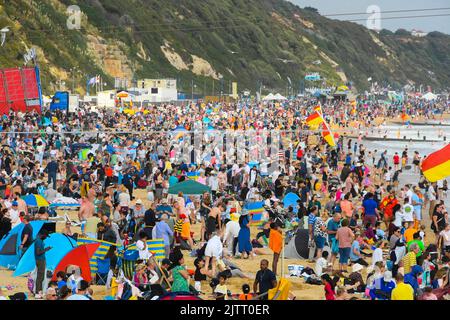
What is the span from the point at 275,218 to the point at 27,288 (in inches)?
217

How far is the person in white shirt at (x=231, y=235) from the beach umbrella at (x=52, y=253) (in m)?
3.29

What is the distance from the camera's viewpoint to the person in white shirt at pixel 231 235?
15602 millimetres

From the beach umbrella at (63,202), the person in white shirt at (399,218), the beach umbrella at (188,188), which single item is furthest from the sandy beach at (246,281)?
the beach umbrella at (63,202)

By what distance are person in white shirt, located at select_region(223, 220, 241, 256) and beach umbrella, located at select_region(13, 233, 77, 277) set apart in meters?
3.29

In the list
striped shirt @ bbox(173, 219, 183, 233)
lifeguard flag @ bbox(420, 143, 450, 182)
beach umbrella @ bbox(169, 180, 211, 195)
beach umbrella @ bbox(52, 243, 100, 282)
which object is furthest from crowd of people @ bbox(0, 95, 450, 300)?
lifeguard flag @ bbox(420, 143, 450, 182)

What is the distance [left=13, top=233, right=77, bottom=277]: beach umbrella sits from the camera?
12.9 m

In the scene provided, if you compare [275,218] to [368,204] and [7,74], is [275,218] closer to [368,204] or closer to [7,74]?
[368,204]

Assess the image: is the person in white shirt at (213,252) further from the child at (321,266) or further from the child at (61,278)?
the child at (61,278)

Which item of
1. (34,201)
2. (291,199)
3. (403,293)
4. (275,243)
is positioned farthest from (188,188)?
(403,293)

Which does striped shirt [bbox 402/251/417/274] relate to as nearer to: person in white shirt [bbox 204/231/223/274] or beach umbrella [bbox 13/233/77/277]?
person in white shirt [bbox 204/231/223/274]

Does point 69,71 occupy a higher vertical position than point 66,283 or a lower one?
higher
